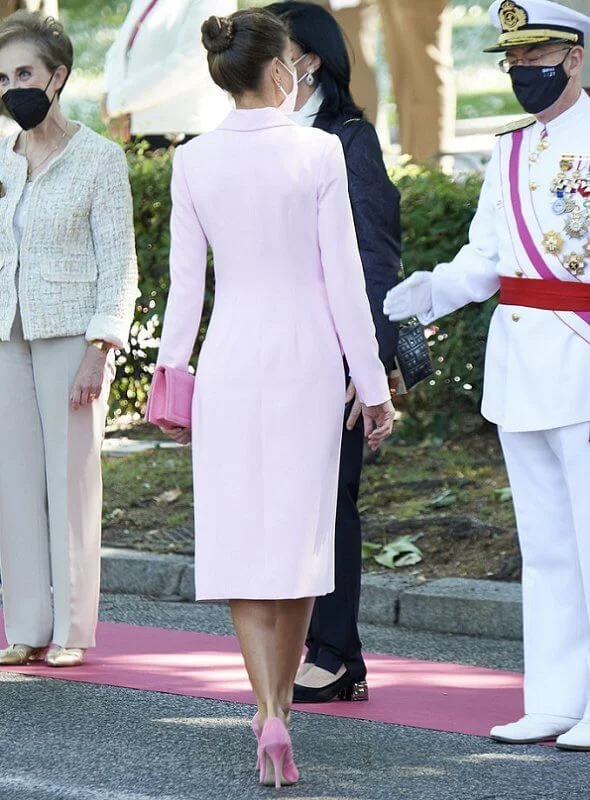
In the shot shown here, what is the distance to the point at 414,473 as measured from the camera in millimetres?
9250

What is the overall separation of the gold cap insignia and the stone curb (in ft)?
8.79

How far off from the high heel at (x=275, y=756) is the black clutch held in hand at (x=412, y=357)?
128cm

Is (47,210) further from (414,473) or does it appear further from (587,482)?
(414,473)

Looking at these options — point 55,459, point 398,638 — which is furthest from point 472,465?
point 55,459

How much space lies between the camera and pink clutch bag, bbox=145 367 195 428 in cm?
476

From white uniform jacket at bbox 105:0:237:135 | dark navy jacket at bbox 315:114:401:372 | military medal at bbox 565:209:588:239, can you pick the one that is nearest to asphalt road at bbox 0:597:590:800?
dark navy jacket at bbox 315:114:401:372

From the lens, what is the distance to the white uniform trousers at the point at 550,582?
5258 millimetres

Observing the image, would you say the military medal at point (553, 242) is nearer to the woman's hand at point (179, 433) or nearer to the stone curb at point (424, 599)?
the woman's hand at point (179, 433)

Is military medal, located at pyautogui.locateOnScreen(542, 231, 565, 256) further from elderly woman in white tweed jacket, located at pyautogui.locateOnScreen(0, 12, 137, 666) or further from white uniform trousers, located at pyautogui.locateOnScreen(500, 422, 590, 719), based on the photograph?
elderly woman in white tweed jacket, located at pyautogui.locateOnScreen(0, 12, 137, 666)

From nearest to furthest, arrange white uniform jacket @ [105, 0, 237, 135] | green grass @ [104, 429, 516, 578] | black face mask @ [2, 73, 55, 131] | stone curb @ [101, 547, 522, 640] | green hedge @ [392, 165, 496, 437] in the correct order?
black face mask @ [2, 73, 55, 131] < stone curb @ [101, 547, 522, 640] < green grass @ [104, 429, 516, 578] < green hedge @ [392, 165, 496, 437] < white uniform jacket @ [105, 0, 237, 135]

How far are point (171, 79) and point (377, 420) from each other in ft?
27.1

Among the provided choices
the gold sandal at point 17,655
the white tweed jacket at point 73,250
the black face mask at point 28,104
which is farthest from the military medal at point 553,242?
the gold sandal at point 17,655

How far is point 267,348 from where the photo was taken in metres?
4.68

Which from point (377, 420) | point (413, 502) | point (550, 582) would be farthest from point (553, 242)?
point (413, 502)
